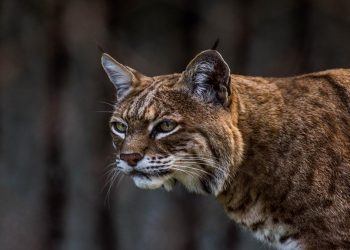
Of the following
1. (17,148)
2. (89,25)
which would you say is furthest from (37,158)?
(89,25)

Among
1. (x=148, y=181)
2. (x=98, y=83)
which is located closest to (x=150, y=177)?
(x=148, y=181)

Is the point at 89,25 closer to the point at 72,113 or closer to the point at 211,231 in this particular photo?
the point at 72,113

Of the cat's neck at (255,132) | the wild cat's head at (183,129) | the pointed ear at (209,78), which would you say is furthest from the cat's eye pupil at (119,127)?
the cat's neck at (255,132)

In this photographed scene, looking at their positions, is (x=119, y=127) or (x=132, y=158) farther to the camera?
(x=119, y=127)

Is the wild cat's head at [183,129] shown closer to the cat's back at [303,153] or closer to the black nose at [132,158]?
the black nose at [132,158]

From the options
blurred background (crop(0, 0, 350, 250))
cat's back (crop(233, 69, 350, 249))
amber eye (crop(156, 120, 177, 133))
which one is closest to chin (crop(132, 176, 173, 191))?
amber eye (crop(156, 120, 177, 133))

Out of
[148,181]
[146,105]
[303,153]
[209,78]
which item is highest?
[209,78]

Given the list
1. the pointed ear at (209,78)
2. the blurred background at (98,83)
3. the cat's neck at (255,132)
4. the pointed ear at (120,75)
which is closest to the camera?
the pointed ear at (209,78)

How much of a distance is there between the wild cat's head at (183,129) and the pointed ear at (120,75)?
0.47 ft

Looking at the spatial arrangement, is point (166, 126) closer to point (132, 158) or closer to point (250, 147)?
point (132, 158)

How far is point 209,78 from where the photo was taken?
455 cm

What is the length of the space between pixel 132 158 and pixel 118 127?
0.21 meters

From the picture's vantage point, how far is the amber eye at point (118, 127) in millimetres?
4652

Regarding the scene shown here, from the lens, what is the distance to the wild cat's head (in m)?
4.52
